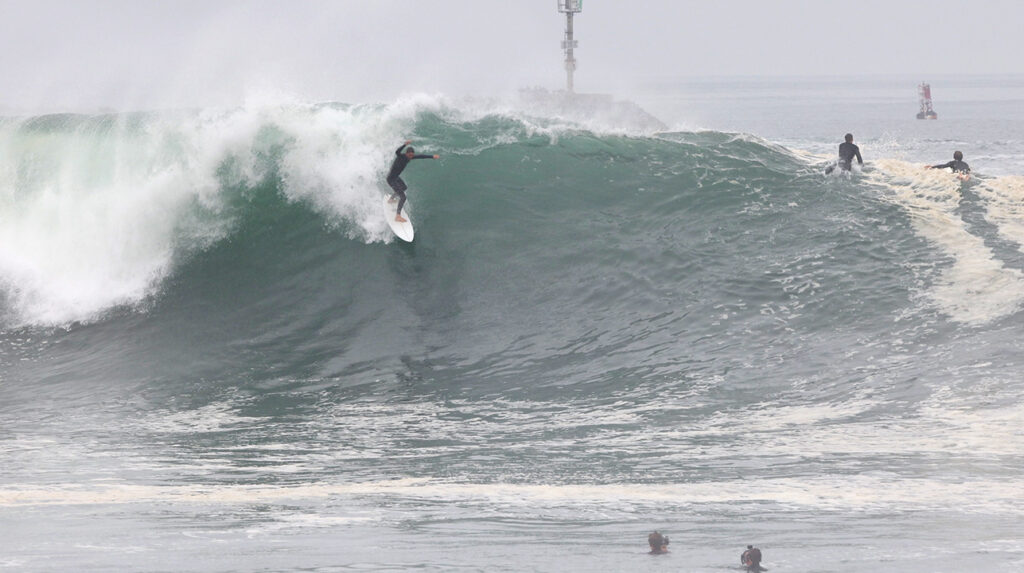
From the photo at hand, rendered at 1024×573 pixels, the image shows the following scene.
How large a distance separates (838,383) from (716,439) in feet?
6.89

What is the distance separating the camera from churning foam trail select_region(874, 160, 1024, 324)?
42.7ft

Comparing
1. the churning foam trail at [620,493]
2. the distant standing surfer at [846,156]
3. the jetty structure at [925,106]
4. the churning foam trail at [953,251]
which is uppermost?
the jetty structure at [925,106]

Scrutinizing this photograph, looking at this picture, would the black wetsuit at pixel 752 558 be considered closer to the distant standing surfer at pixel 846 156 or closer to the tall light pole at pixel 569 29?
the distant standing surfer at pixel 846 156

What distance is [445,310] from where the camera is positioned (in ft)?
46.7

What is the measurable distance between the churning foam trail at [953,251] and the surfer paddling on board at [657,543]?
23.2 feet

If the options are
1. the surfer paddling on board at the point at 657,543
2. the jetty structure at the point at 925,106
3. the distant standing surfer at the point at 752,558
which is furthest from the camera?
the jetty structure at the point at 925,106

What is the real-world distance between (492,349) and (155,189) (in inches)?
272

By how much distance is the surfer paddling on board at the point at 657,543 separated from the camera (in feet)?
22.7

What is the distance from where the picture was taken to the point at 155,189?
16875 mm

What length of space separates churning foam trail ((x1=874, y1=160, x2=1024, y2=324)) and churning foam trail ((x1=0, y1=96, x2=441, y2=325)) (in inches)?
312

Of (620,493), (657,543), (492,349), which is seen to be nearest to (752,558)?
(657,543)

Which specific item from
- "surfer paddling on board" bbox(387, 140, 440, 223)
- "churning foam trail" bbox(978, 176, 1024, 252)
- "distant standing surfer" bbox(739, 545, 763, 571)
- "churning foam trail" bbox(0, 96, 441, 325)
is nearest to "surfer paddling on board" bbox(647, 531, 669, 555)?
"distant standing surfer" bbox(739, 545, 763, 571)

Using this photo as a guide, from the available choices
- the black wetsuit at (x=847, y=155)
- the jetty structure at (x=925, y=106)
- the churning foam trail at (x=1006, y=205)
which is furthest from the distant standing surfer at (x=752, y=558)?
the jetty structure at (x=925, y=106)

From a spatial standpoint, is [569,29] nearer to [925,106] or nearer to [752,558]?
[925,106]
